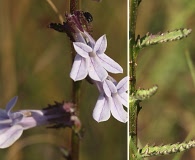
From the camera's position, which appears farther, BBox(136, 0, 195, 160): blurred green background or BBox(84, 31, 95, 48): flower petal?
BBox(136, 0, 195, 160): blurred green background

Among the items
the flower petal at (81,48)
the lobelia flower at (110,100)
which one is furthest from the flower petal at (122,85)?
the flower petal at (81,48)

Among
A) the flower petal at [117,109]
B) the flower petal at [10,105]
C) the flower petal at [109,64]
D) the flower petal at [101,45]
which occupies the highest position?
the flower petal at [101,45]

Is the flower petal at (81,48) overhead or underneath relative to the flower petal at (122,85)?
Answer: overhead

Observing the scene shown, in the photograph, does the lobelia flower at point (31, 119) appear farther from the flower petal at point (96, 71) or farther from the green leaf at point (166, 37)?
the green leaf at point (166, 37)


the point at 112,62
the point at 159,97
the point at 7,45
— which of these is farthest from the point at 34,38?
the point at 159,97

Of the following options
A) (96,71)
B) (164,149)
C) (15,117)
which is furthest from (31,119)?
(164,149)

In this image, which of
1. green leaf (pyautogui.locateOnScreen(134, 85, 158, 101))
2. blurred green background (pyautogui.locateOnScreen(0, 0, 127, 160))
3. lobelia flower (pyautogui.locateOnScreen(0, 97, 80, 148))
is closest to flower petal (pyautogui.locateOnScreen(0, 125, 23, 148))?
lobelia flower (pyautogui.locateOnScreen(0, 97, 80, 148))

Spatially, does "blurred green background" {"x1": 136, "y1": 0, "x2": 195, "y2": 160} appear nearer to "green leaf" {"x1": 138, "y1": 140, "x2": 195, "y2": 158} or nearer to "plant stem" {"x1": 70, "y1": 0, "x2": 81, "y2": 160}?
"green leaf" {"x1": 138, "y1": 140, "x2": 195, "y2": 158}

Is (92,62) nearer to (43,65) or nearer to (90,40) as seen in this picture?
(90,40)
